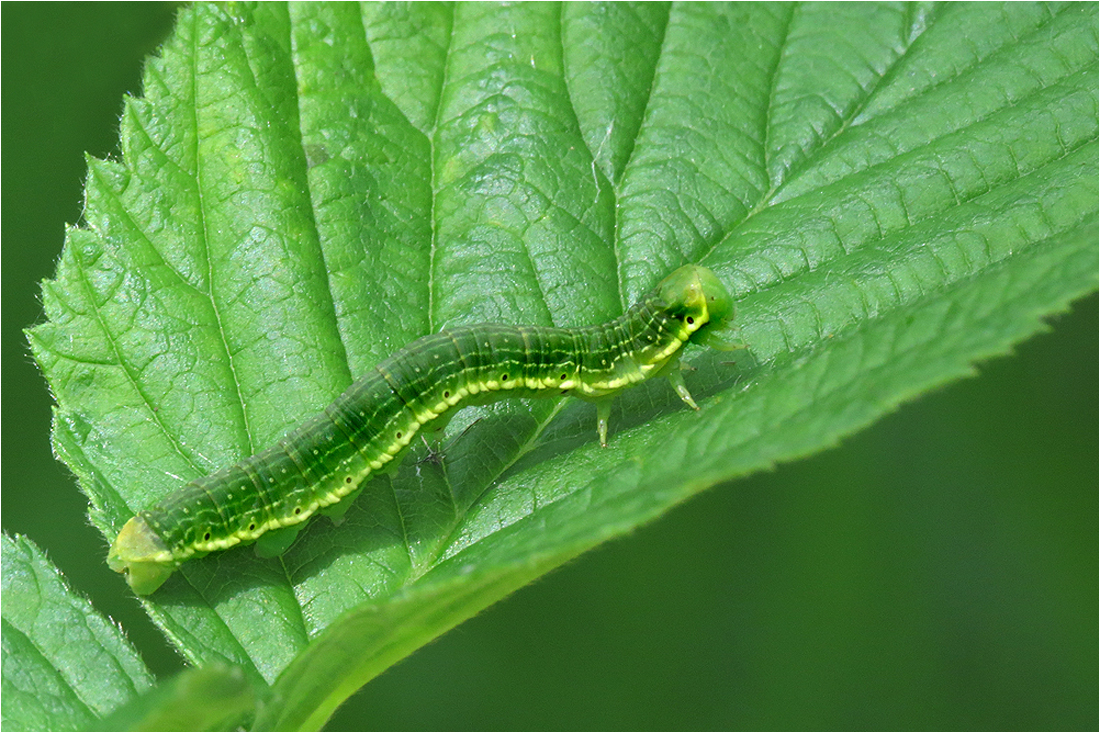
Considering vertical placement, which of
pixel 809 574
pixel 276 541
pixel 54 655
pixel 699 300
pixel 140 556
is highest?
pixel 140 556

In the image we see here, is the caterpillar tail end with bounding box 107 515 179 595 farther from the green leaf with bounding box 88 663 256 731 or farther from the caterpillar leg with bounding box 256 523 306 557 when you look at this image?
the green leaf with bounding box 88 663 256 731

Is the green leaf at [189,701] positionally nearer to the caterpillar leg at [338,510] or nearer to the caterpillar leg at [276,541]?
the caterpillar leg at [276,541]

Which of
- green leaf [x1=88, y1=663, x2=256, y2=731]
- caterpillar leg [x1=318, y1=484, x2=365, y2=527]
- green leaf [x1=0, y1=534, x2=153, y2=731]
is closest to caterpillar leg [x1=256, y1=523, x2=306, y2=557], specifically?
caterpillar leg [x1=318, y1=484, x2=365, y2=527]

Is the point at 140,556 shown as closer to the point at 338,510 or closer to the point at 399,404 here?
the point at 338,510

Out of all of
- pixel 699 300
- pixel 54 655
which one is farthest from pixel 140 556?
pixel 699 300

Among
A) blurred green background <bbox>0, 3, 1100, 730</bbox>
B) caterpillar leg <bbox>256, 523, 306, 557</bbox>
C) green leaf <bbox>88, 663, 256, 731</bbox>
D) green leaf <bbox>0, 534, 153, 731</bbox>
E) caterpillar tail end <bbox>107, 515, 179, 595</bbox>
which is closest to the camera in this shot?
green leaf <bbox>88, 663, 256, 731</bbox>

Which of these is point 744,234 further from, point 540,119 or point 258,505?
point 258,505

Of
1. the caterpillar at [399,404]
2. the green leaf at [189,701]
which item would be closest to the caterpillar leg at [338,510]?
the caterpillar at [399,404]
